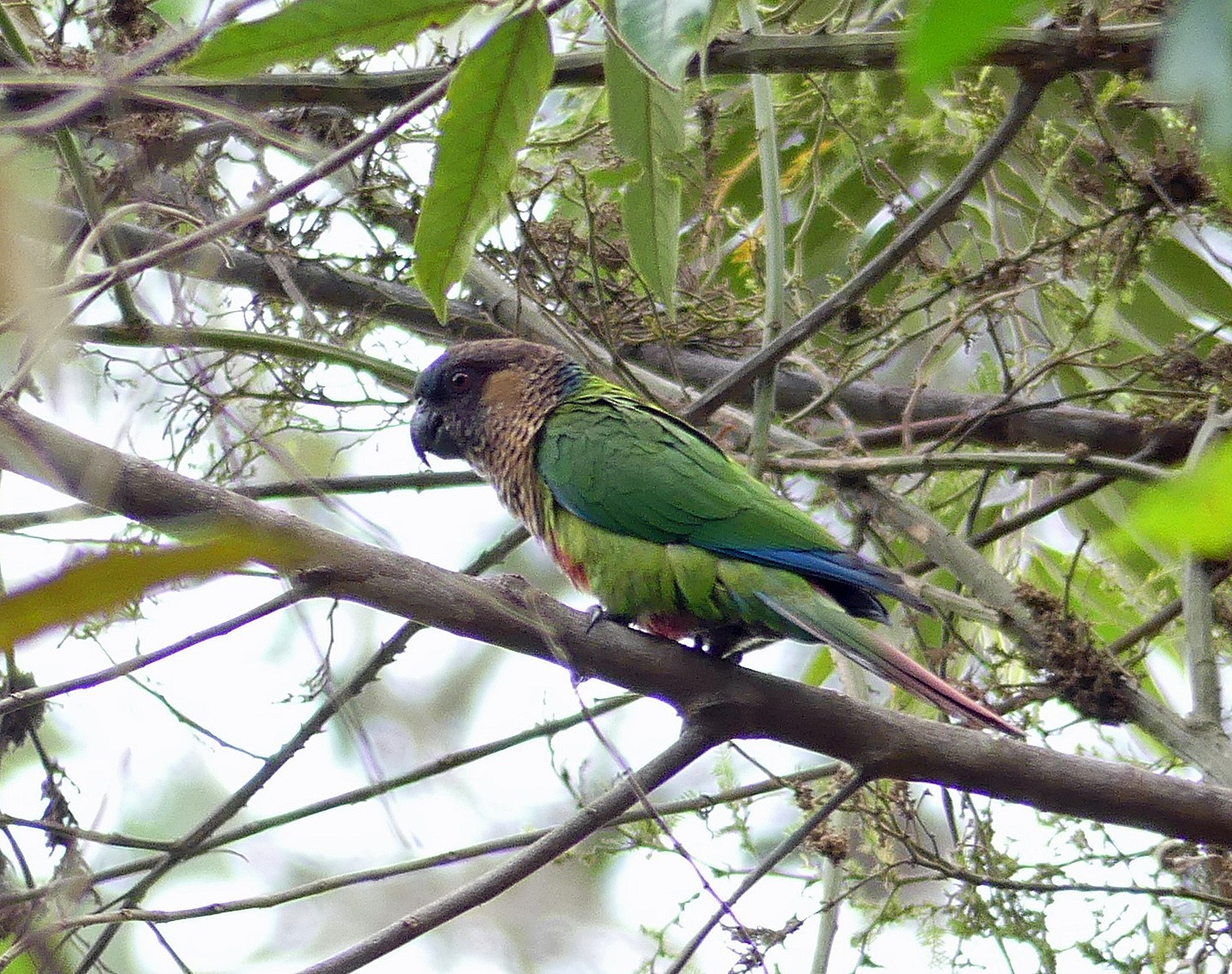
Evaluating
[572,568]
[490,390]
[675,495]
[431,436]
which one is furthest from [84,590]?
[431,436]

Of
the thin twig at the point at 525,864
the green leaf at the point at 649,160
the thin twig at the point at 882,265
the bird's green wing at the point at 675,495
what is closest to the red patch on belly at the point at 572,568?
the bird's green wing at the point at 675,495

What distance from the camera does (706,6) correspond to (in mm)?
1626

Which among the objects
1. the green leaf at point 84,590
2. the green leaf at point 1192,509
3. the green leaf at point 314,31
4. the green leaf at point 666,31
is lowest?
the green leaf at point 84,590

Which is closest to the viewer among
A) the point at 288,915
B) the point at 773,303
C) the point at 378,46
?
the point at 378,46

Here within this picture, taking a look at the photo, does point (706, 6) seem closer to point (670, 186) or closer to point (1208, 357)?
point (670, 186)

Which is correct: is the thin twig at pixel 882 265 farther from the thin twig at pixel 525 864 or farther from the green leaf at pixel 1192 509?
the green leaf at pixel 1192 509

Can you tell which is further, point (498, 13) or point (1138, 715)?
point (1138, 715)

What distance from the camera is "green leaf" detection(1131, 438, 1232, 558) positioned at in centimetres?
59

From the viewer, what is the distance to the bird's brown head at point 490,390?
3.59 meters

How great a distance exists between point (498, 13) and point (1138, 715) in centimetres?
199

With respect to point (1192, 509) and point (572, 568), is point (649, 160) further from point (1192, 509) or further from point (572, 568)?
point (1192, 509)

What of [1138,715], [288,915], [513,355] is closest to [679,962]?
[1138,715]

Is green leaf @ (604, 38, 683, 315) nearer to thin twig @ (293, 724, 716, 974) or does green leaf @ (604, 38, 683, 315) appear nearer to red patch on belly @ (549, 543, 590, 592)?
red patch on belly @ (549, 543, 590, 592)

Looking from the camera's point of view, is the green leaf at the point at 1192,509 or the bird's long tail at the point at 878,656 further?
the bird's long tail at the point at 878,656
